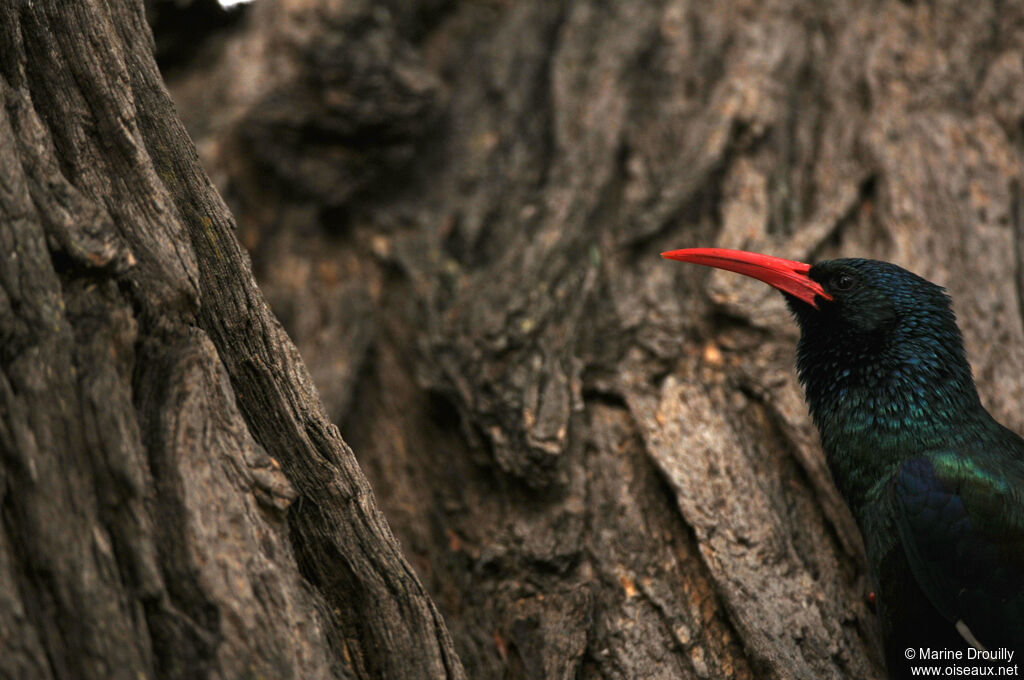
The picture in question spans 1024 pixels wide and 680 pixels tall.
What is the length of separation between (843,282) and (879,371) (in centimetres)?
37

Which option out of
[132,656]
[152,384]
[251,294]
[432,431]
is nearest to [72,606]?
[132,656]

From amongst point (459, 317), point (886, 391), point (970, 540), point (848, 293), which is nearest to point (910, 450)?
point (886, 391)

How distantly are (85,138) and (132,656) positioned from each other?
4.16 ft

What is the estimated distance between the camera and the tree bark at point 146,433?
1805mm

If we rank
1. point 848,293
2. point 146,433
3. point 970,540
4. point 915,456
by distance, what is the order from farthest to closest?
1. point 848,293
2. point 915,456
3. point 970,540
4. point 146,433

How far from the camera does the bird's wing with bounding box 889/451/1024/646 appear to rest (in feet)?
8.30

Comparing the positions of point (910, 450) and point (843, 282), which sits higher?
point (843, 282)

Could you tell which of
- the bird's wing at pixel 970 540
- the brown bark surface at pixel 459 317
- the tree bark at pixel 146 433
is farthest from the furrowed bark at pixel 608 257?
the tree bark at pixel 146 433

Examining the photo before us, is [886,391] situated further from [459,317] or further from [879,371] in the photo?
[459,317]

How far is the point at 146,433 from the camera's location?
2033 mm

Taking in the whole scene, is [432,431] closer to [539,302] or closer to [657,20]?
[539,302]

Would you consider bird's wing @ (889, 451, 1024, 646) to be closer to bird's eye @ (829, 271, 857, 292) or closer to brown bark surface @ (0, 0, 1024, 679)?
brown bark surface @ (0, 0, 1024, 679)

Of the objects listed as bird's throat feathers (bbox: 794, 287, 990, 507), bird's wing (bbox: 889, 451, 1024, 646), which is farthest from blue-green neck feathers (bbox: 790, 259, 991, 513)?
bird's wing (bbox: 889, 451, 1024, 646)

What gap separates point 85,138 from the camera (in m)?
2.21
